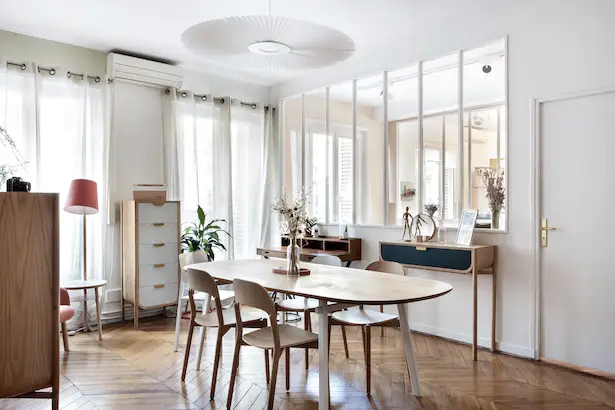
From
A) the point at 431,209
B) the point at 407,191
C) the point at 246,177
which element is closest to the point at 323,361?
the point at 431,209

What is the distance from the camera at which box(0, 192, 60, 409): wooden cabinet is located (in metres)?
2.28

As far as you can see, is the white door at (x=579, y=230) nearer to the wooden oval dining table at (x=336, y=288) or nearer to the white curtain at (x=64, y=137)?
the wooden oval dining table at (x=336, y=288)

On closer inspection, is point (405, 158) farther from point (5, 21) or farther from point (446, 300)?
point (5, 21)

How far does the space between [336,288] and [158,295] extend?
2.59 metres

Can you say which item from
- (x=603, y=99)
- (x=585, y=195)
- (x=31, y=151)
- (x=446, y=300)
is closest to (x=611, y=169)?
(x=585, y=195)

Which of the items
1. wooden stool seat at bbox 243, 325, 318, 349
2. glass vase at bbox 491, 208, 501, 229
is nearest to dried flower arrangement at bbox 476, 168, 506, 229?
glass vase at bbox 491, 208, 501, 229

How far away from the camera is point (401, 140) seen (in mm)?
4902

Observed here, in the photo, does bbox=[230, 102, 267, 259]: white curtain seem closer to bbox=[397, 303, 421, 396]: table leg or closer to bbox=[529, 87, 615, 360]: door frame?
bbox=[397, 303, 421, 396]: table leg

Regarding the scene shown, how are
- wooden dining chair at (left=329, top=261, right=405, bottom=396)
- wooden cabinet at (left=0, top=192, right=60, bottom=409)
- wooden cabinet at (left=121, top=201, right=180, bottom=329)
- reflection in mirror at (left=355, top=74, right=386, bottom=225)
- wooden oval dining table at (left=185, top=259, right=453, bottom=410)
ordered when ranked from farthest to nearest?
reflection in mirror at (left=355, top=74, right=386, bottom=225) → wooden cabinet at (left=121, top=201, right=180, bottom=329) → wooden dining chair at (left=329, top=261, right=405, bottom=396) → wooden oval dining table at (left=185, top=259, right=453, bottom=410) → wooden cabinet at (left=0, top=192, right=60, bottom=409)

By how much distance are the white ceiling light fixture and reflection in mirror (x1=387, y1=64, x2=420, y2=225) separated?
1.82m

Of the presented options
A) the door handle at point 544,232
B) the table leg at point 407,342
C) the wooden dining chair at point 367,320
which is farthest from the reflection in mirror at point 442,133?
the table leg at point 407,342

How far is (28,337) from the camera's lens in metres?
2.36

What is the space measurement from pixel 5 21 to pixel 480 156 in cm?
414

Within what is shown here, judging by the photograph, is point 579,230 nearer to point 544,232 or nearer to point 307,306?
point 544,232
